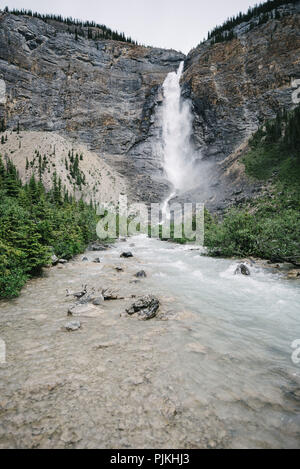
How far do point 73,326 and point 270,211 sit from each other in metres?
26.5

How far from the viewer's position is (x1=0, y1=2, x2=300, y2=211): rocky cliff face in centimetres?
6500

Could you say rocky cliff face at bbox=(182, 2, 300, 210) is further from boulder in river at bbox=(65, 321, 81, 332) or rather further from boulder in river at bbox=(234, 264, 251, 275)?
boulder in river at bbox=(65, 321, 81, 332)

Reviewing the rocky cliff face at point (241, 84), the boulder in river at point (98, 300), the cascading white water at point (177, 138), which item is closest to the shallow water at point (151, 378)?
the boulder in river at point (98, 300)

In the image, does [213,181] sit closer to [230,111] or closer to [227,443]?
[230,111]

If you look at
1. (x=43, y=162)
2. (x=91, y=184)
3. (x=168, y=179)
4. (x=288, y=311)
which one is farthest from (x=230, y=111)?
(x=288, y=311)

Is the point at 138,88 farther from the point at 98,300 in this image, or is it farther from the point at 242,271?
the point at 98,300

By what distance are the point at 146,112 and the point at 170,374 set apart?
318 feet

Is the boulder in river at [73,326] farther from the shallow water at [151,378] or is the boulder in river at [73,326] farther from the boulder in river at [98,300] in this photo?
the boulder in river at [98,300]

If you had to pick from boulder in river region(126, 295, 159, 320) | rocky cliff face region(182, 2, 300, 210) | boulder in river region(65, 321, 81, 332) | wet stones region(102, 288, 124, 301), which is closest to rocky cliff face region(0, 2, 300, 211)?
rocky cliff face region(182, 2, 300, 210)

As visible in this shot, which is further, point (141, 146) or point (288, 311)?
point (141, 146)

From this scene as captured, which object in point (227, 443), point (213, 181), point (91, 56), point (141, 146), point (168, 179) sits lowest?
point (227, 443)

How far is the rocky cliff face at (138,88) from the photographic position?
65.0m

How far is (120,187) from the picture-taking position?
73625 mm

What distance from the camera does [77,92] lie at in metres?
85.7
